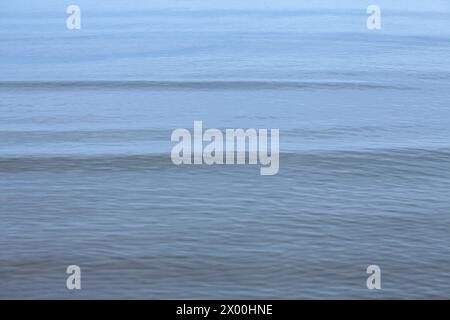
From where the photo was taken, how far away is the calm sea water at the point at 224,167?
4555mm

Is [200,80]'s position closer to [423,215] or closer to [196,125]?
[196,125]

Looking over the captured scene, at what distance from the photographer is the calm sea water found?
4.55 metres

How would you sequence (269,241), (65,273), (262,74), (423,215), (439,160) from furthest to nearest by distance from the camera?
1. (262,74)
2. (439,160)
3. (423,215)
4. (269,241)
5. (65,273)

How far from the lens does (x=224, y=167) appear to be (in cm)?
616

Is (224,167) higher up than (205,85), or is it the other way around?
(205,85)

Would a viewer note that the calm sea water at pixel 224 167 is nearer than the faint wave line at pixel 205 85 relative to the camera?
Yes

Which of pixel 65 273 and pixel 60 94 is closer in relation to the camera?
pixel 65 273

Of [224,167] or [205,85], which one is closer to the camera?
[224,167]

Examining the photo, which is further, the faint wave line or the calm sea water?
the faint wave line

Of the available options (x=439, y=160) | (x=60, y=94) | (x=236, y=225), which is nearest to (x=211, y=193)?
(x=236, y=225)
